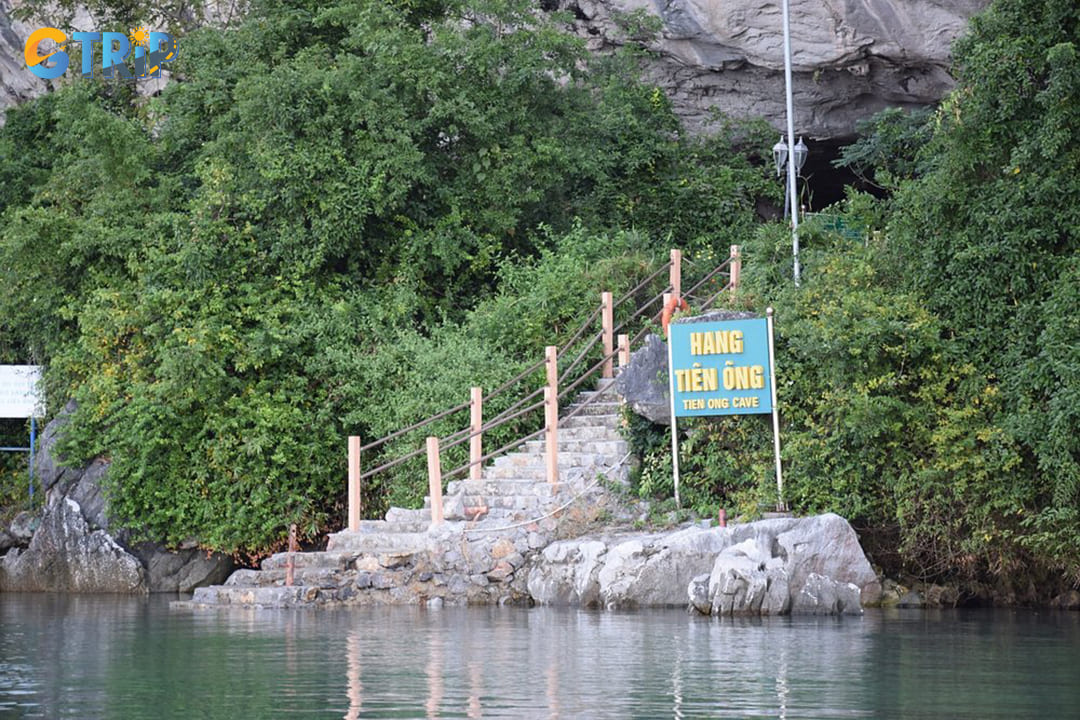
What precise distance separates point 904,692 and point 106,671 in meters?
5.68

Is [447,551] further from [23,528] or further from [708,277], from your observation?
[23,528]

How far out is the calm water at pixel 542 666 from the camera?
903cm

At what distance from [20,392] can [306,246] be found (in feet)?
18.3

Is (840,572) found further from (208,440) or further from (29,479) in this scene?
(29,479)

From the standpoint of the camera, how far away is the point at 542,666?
1114 centimetres

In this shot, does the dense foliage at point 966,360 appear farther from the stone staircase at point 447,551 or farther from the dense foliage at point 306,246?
the dense foliage at point 306,246

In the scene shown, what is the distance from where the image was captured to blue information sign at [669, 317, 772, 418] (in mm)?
18953

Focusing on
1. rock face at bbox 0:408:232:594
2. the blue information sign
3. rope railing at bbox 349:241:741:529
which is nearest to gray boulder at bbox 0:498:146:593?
rock face at bbox 0:408:232:594

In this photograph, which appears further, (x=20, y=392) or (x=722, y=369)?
(x=20, y=392)

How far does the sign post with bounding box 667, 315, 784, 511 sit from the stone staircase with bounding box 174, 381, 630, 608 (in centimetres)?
149

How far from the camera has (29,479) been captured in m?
25.2

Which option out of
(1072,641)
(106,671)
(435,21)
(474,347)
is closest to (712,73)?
(435,21)

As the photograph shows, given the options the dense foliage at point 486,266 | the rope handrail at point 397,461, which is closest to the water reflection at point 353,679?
the rope handrail at point 397,461

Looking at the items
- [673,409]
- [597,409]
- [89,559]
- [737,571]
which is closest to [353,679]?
[737,571]
